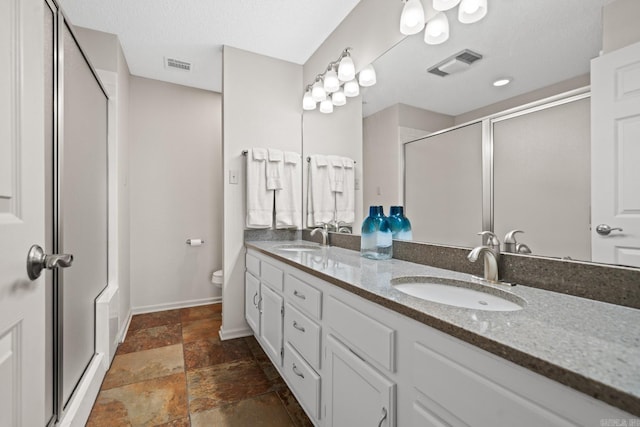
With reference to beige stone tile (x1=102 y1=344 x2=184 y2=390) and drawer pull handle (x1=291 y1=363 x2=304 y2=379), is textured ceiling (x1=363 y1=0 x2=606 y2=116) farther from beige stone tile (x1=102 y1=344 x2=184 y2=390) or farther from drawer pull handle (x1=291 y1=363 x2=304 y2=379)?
beige stone tile (x1=102 y1=344 x2=184 y2=390)

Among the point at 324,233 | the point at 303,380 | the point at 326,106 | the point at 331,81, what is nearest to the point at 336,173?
the point at 324,233

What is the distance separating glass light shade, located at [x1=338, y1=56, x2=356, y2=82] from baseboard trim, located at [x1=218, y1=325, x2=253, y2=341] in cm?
216

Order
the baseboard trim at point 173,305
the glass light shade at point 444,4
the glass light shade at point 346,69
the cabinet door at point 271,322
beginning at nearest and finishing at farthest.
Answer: the glass light shade at point 444,4
the cabinet door at point 271,322
the glass light shade at point 346,69
the baseboard trim at point 173,305

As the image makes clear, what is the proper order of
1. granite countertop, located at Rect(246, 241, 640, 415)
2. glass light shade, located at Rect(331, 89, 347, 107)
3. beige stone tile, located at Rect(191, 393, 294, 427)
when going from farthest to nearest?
glass light shade, located at Rect(331, 89, 347, 107) → beige stone tile, located at Rect(191, 393, 294, 427) → granite countertop, located at Rect(246, 241, 640, 415)

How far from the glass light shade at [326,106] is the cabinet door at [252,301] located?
1439 millimetres

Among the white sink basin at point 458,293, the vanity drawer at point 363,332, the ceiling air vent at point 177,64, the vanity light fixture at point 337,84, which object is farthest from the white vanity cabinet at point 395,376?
the ceiling air vent at point 177,64

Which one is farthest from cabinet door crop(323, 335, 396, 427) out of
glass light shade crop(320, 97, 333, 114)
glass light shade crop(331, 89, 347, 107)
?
glass light shade crop(320, 97, 333, 114)

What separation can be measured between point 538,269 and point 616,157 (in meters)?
0.38

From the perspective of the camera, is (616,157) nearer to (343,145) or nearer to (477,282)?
(477,282)

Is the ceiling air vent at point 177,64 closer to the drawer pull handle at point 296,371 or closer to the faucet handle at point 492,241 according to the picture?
the drawer pull handle at point 296,371

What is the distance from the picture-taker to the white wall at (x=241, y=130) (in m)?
2.37

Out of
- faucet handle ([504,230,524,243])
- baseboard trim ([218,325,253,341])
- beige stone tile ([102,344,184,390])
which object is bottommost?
beige stone tile ([102,344,184,390])

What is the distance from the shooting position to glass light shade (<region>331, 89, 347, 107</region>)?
2102 millimetres

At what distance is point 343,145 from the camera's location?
2096mm
